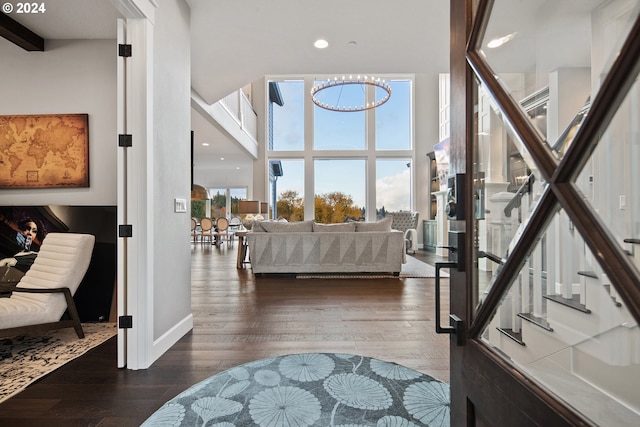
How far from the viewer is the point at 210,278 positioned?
490 centimetres

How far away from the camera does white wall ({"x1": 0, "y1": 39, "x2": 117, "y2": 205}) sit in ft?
10.1

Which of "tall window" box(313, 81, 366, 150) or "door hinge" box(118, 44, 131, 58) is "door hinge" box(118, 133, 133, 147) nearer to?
"door hinge" box(118, 44, 131, 58)

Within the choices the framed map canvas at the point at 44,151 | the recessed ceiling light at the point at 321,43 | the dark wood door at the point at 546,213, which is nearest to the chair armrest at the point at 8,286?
the framed map canvas at the point at 44,151

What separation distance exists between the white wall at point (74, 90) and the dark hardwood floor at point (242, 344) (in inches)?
66.0

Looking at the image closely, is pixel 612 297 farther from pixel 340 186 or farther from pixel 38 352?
pixel 340 186

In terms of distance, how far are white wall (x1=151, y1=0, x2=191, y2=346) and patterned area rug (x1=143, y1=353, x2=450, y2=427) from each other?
2.48 ft

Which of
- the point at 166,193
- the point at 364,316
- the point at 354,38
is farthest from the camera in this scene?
the point at 354,38

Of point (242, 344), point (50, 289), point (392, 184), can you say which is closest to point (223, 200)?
point (392, 184)

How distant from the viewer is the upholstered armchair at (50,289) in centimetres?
230

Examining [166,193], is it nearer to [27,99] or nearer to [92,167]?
[92,167]

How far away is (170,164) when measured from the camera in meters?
2.43

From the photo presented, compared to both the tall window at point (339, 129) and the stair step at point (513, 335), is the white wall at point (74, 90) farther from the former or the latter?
the tall window at point (339, 129)

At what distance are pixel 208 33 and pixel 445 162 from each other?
6.66 meters

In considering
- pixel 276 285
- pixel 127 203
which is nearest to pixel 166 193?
pixel 127 203
